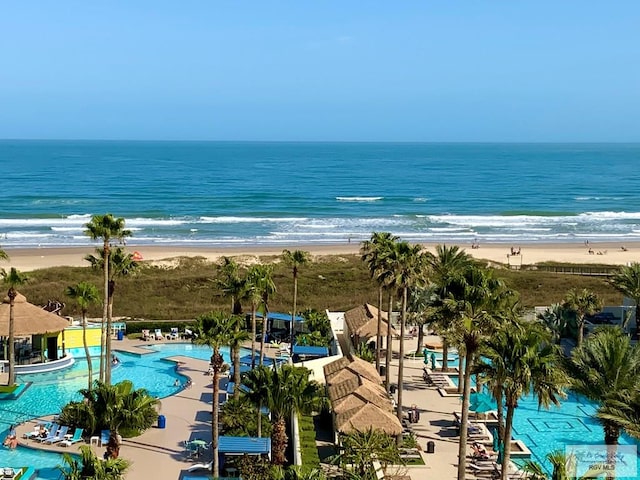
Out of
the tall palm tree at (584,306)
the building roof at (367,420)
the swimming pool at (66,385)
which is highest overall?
the tall palm tree at (584,306)

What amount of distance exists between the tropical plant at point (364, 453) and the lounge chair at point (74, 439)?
32.3 ft

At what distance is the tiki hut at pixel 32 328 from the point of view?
110 ft

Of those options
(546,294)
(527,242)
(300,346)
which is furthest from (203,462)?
(527,242)

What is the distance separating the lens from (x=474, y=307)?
20.3m

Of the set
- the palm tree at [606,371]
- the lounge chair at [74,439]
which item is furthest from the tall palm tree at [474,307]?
the lounge chair at [74,439]

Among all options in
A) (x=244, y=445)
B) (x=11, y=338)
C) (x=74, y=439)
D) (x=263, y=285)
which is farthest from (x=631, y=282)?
(x=11, y=338)

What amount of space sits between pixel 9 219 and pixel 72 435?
7061cm

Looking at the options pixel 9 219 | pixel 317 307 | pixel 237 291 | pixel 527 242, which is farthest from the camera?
pixel 9 219

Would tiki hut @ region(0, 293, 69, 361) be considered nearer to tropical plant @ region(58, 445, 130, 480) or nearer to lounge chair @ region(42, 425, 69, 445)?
lounge chair @ region(42, 425, 69, 445)

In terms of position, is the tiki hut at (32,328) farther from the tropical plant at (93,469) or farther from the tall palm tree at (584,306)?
the tall palm tree at (584,306)

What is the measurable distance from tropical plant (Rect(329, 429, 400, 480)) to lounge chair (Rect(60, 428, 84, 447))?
387 inches

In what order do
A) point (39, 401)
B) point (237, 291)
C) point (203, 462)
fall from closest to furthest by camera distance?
point (203, 462), point (237, 291), point (39, 401)

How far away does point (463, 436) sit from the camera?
21031 mm

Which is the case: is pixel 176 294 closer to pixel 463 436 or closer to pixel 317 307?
pixel 317 307
